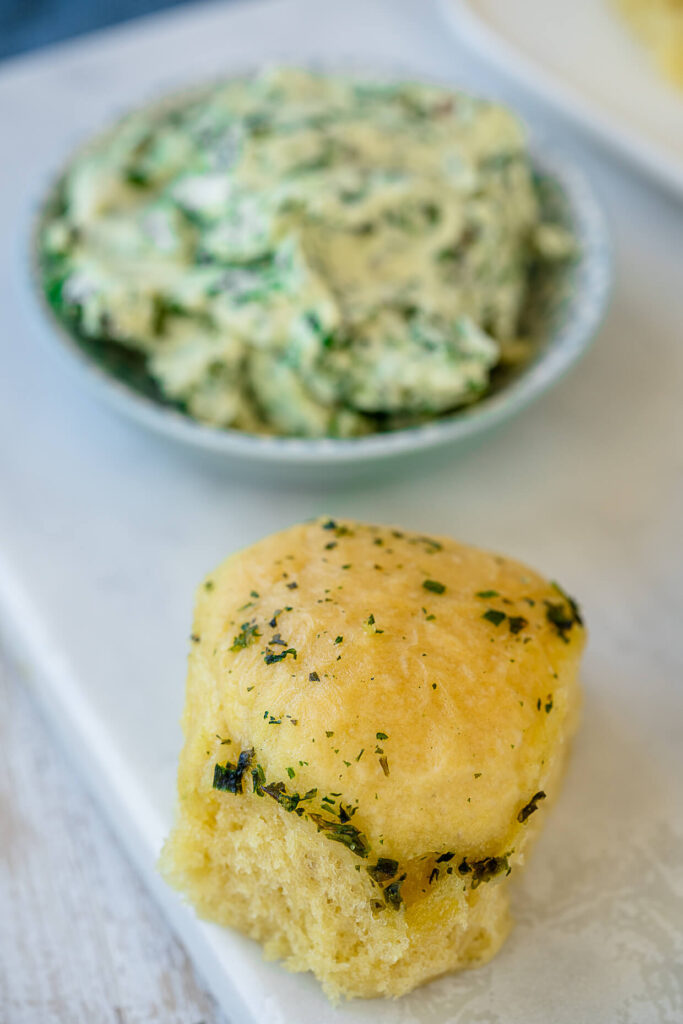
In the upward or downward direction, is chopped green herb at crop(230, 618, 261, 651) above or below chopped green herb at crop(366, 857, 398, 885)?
above

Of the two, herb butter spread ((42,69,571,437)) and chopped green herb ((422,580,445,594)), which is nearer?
chopped green herb ((422,580,445,594))

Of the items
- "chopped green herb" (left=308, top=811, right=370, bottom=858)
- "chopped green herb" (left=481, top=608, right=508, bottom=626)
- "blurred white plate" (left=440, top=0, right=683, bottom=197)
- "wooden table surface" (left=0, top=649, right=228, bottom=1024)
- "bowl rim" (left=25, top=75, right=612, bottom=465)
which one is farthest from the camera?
"blurred white plate" (left=440, top=0, right=683, bottom=197)

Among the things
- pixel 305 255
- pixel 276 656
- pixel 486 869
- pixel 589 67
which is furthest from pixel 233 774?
pixel 589 67

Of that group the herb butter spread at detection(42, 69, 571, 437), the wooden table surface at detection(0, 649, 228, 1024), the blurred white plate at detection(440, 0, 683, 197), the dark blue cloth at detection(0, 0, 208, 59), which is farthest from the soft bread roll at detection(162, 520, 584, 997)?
the dark blue cloth at detection(0, 0, 208, 59)

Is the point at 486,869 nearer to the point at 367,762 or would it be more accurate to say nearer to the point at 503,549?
the point at 367,762

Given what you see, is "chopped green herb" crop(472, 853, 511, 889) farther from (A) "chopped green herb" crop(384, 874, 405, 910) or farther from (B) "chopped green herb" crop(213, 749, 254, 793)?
(B) "chopped green herb" crop(213, 749, 254, 793)

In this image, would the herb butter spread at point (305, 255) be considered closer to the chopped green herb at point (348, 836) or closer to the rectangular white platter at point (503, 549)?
the rectangular white platter at point (503, 549)

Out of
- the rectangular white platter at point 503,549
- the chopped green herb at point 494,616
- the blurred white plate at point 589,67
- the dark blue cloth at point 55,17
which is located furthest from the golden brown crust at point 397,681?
the dark blue cloth at point 55,17

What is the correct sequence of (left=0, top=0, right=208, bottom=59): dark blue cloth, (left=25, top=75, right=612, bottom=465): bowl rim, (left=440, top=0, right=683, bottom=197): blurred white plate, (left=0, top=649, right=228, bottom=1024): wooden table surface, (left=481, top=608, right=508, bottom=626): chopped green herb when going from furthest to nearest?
(left=0, top=0, right=208, bottom=59): dark blue cloth
(left=440, top=0, right=683, bottom=197): blurred white plate
(left=25, top=75, right=612, bottom=465): bowl rim
(left=0, top=649, right=228, bottom=1024): wooden table surface
(left=481, top=608, right=508, bottom=626): chopped green herb

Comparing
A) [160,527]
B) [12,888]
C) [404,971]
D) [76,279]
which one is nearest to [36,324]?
[76,279]
